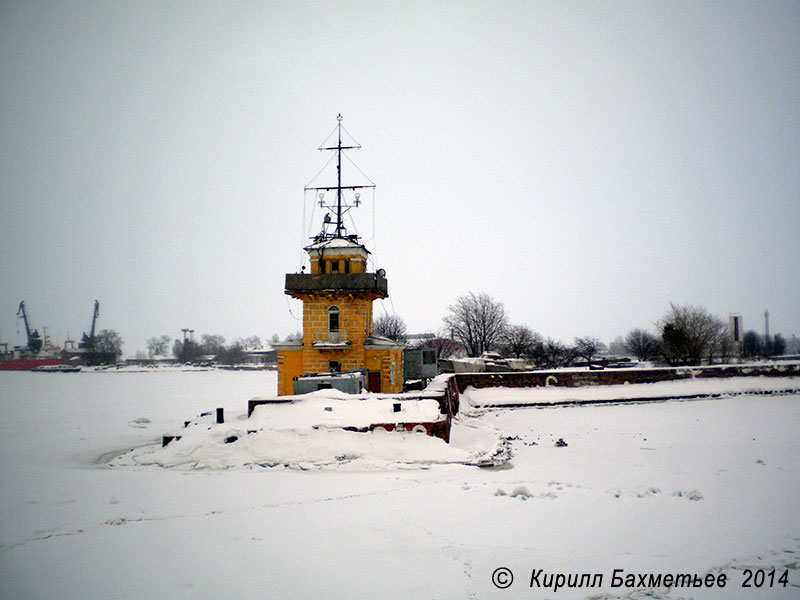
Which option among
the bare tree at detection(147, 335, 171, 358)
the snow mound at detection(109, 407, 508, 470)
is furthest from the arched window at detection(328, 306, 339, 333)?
A: the bare tree at detection(147, 335, 171, 358)

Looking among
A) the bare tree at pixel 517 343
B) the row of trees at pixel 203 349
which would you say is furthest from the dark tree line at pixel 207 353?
the bare tree at pixel 517 343

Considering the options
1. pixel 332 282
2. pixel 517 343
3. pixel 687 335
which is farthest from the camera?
pixel 517 343

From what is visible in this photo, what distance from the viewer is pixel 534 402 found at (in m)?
23.4

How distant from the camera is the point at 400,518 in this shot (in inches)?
310

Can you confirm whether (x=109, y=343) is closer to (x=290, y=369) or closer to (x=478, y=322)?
(x=478, y=322)

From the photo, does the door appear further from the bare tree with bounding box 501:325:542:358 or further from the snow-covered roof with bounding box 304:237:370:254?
the bare tree with bounding box 501:325:542:358

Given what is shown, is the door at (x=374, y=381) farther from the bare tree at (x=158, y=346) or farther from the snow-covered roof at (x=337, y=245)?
the bare tree at (x=158, y=346)

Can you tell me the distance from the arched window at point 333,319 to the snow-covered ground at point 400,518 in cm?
811

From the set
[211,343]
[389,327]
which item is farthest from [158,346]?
[389,327]

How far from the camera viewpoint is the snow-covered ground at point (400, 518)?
5.81 metres

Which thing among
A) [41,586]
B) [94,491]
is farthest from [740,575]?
[94,491]

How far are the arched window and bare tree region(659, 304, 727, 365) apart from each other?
128 feet

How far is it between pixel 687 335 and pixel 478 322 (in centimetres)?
A: 2219

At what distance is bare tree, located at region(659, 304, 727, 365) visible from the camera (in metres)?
44.0
